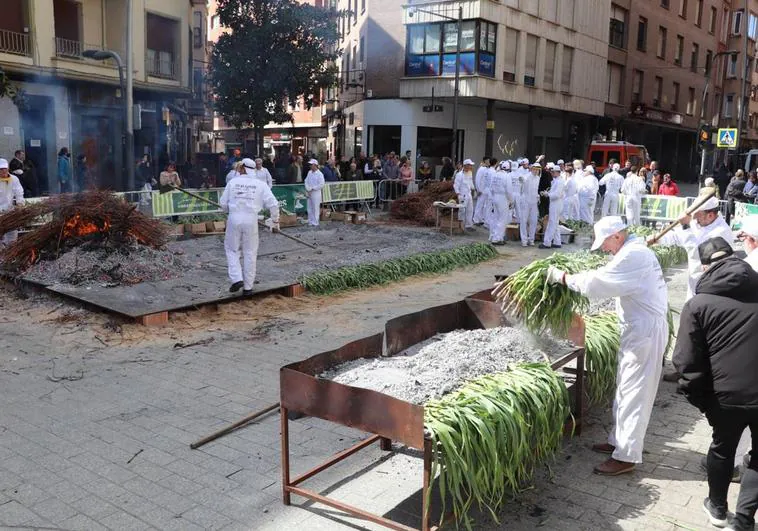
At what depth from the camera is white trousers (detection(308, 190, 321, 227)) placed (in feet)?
56.1

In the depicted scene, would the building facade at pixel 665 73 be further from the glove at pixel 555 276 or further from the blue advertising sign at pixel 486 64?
the glove at pixel 555 276

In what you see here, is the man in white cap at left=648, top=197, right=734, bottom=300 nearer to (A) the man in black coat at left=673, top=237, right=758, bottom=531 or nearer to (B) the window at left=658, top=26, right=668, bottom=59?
(A) the man in black coat at left=673, top=237, right=758, bottom=531

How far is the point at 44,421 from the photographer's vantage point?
17.7 ft

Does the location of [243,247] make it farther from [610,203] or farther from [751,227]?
[610,203]

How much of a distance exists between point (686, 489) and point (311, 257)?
28.2 ft

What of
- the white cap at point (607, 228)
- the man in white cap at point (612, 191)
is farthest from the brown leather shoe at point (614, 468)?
the man in white cap at point (612, 191)

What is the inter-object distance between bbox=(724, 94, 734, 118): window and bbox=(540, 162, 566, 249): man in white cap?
43591mm

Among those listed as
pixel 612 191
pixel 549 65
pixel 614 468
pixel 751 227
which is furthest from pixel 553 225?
pixel 549 65

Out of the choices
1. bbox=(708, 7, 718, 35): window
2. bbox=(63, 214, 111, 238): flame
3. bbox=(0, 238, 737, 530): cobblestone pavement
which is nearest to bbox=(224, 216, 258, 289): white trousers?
bbox=(0, 238, 737, 530): cobblestone pavement

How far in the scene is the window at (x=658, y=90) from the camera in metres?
41.2

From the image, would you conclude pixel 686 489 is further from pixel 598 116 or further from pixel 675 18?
pixel 675 18

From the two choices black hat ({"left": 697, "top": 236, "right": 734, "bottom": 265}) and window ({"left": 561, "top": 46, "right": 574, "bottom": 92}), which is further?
window ({"left": 561, "top": 46, "right": 574, "bottom": 92})

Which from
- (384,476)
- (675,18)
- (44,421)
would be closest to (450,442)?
(384,476)

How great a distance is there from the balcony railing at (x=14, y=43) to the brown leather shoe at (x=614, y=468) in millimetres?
19789
